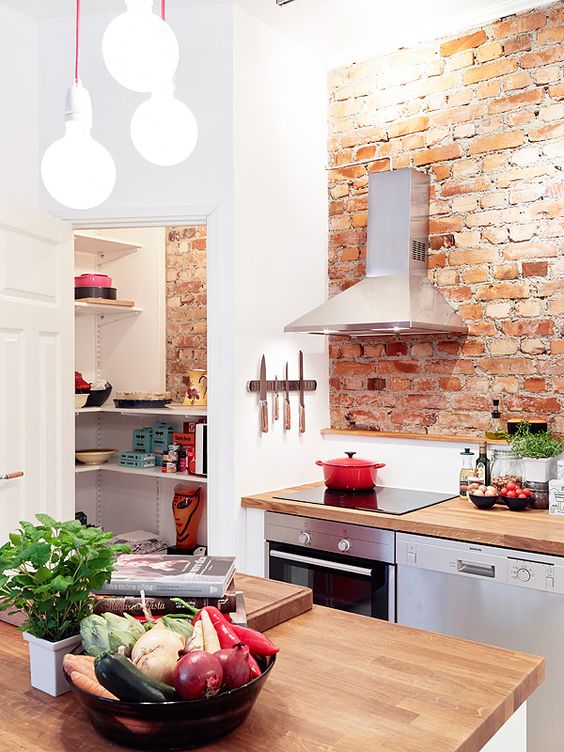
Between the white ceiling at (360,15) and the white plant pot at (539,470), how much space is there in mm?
1914

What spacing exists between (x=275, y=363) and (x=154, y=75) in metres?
2.28

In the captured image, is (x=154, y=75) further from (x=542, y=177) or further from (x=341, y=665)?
(x=542, y=177)

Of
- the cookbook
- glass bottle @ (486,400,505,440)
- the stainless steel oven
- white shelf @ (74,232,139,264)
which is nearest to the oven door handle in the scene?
the stainless steel oven

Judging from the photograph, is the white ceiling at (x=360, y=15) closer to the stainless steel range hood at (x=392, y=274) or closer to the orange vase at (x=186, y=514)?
the stainless steel range hood at (x=392, y=274)

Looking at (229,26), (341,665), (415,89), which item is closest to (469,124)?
(415,89)

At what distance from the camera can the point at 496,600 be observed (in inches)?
97.7

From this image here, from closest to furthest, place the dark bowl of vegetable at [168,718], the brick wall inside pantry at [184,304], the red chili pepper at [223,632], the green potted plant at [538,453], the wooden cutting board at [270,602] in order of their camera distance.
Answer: the dark bowl of vegetable at [168,718] < the red chili pepper at [223,632] < the wooden cutting board at [270,602] < the green potted plant at [538,453] < the brick wall inside pantry at [184,304]

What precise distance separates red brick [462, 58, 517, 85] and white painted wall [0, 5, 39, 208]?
1.96 metres

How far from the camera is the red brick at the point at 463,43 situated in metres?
3.27

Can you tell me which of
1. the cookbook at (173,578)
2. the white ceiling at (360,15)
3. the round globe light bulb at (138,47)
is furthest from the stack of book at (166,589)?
the white ceiling at (360,15)

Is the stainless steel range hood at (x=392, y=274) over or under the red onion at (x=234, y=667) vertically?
over

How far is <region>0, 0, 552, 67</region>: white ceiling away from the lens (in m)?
3.16

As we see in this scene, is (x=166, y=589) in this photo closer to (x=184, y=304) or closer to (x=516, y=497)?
(x=516, y=497)

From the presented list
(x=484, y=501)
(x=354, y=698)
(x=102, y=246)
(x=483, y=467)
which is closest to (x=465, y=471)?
(x=483, y=467)
